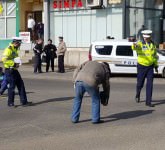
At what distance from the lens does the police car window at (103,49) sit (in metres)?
22.3

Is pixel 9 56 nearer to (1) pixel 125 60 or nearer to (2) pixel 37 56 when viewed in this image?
(1) pixel 125 60

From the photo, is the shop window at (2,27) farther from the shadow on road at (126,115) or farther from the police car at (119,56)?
the shadow on road at (126,115)

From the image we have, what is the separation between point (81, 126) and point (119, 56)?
12.5 meters

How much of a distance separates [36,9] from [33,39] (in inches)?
150

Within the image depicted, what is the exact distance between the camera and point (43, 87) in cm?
1781

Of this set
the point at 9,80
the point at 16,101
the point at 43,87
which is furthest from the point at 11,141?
the point at 43,87

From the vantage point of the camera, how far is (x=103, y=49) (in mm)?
22359

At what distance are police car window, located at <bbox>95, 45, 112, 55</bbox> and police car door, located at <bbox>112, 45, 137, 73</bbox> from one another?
36cm

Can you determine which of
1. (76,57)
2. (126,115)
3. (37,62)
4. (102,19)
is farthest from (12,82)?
(102,19)

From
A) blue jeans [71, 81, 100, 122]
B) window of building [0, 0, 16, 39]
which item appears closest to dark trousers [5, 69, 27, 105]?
blue jeans [71, 81, 100, 122]

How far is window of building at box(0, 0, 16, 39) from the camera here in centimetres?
3356

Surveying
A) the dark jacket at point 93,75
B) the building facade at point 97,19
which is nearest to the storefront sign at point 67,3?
the building facade at point 97,19

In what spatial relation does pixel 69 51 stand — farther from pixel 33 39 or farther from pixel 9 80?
pixel 9 80

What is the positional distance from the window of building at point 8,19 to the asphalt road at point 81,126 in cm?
1961
